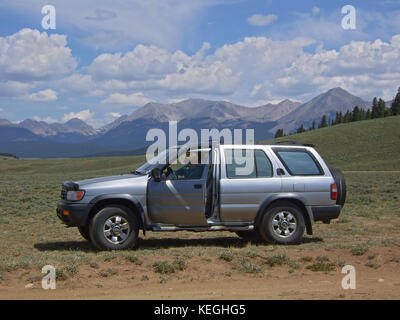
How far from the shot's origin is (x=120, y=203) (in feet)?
32.5

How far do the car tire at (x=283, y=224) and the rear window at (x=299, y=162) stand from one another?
723mm

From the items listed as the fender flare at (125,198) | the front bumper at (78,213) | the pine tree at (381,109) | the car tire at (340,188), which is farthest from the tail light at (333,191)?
the pine tree at (381,109)

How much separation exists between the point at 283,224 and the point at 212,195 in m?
1.58

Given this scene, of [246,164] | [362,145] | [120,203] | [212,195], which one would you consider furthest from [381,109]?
[120,203]

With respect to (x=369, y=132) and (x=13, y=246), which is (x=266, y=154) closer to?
(x=13, y=246)

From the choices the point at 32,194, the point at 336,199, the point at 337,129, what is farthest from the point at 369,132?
the point at 336,199

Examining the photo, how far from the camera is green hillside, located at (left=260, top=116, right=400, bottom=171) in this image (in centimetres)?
7838

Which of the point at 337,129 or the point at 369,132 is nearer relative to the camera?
the point at 369,132

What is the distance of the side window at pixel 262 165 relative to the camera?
1043 centimetres

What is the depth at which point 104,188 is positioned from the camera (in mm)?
9773
